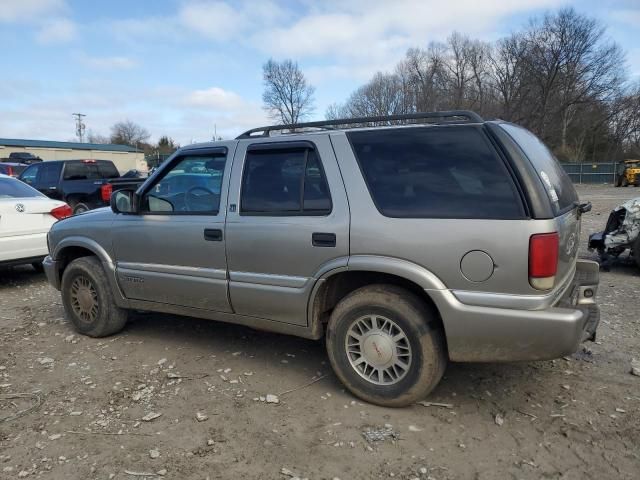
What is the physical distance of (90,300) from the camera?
467 cm

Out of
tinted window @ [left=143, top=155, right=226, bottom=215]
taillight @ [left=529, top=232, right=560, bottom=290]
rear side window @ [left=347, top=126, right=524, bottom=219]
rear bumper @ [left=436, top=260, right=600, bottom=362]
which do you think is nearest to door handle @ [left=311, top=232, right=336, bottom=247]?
rear side window @ [left=347, top=126, right=524, bottom=219]

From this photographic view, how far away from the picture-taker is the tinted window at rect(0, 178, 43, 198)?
699 centimetres

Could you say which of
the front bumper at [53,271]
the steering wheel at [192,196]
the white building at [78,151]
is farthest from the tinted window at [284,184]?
the white building at [78,151]

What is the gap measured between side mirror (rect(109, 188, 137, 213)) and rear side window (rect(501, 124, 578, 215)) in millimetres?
3109

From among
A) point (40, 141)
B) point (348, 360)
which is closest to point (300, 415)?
point (348, 360)

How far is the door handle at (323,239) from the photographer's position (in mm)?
3223

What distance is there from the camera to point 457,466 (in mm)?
2643

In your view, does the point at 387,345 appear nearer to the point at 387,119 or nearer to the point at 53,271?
the point at 387,119

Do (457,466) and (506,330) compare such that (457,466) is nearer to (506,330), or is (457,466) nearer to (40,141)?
(506,330)

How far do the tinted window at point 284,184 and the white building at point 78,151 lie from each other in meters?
59.4

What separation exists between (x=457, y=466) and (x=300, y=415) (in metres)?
1.07

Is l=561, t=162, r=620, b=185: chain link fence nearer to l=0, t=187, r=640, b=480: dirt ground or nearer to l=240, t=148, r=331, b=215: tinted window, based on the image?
l=0, t=187, r=640, b=480: dirt ground

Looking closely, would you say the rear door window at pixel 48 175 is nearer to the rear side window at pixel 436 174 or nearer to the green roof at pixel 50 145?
the rear side window at pixel 436 174

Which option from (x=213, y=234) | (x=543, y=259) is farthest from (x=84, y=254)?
(x=543, y=259)
